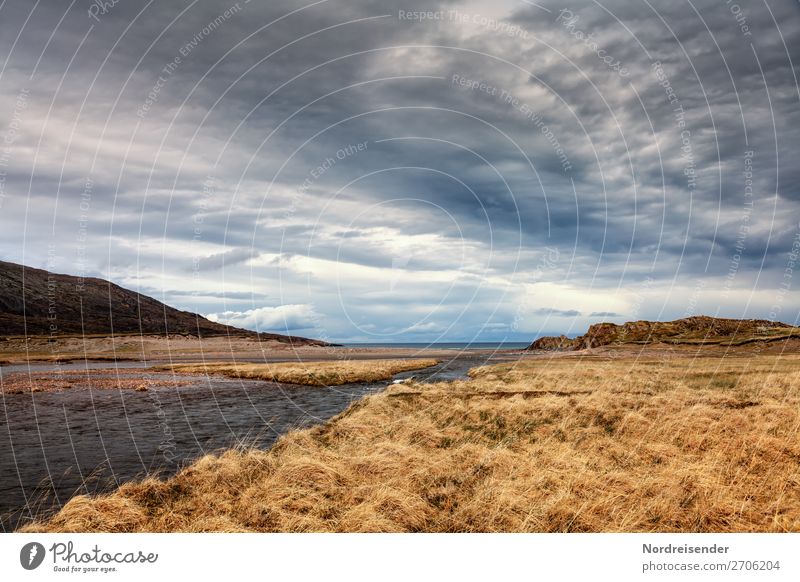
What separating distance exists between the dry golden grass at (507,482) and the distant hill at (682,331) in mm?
87537

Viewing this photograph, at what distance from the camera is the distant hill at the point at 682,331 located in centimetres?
9835

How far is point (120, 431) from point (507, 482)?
2312 centimetres

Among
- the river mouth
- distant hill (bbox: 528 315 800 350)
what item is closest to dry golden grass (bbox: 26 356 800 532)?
the river mouth

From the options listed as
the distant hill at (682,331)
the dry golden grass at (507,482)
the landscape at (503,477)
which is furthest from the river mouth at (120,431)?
the distant hill at (682,331)

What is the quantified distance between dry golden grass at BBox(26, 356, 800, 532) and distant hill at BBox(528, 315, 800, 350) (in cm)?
8754

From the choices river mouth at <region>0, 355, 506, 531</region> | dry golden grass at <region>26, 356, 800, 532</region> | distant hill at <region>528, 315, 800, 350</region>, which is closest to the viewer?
dry golden grass at <region>26, 356, 800, 532</region>

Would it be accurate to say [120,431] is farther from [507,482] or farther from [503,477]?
[507,482]

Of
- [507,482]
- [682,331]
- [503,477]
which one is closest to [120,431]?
[503,477]

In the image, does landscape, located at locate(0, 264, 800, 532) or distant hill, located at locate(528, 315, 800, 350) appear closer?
landscape, located at locate(0, 264, 800, 532)

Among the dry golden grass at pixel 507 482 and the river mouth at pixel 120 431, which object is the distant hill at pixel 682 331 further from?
the dry golden grass at pixel 507 482

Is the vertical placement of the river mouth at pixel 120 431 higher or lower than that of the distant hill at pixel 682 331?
lower

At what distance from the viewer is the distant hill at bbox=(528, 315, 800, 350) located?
9835 centimetres

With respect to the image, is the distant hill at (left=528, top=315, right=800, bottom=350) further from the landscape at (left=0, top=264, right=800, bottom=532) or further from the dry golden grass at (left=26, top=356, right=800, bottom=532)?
the dry golden grass at (left=26, top=356, right=800, bottom=532)

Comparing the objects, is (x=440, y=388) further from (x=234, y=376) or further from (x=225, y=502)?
(x=234, y=376)
